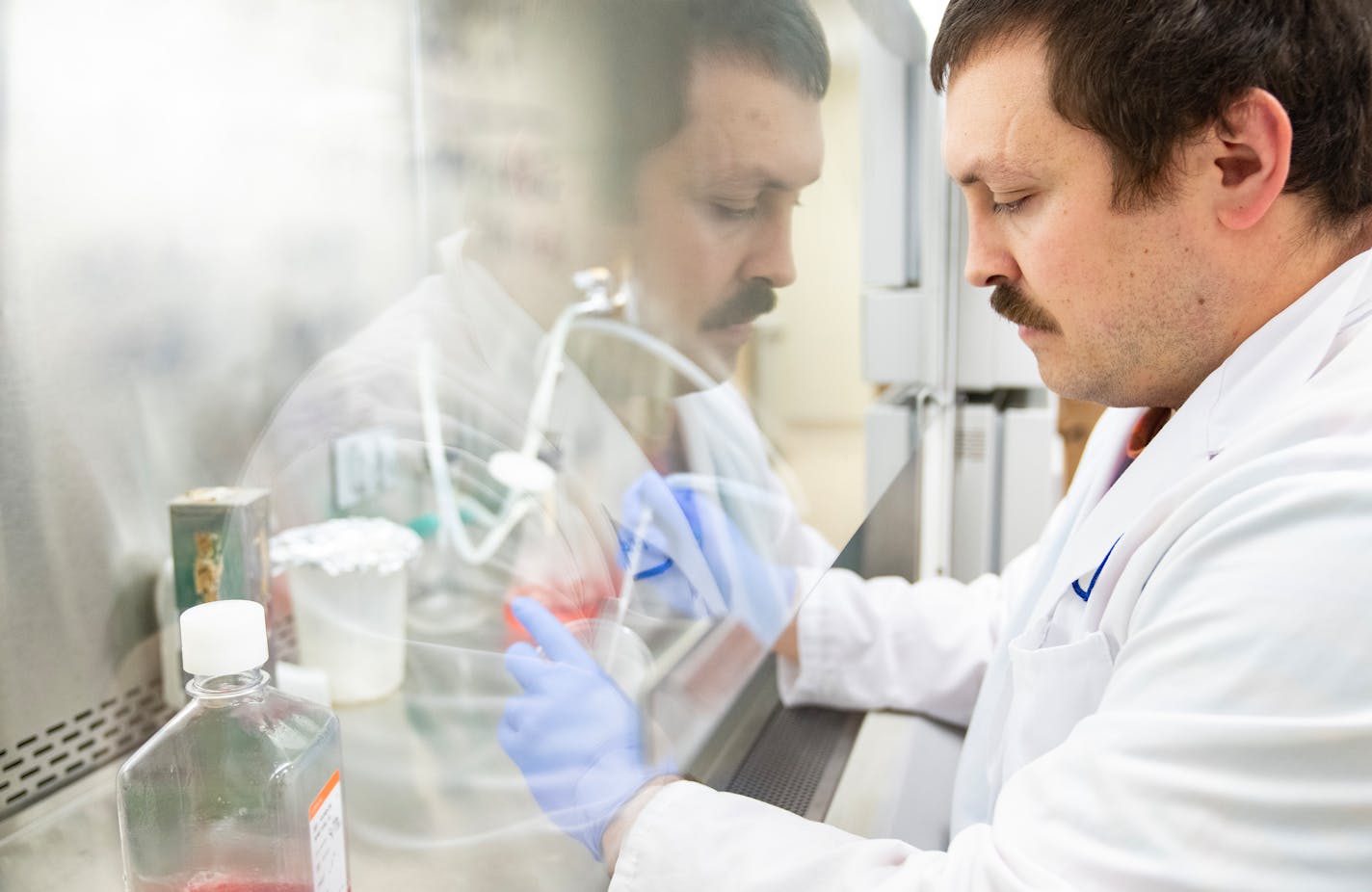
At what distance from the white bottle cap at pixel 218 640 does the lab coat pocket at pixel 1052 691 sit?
2.22 ft

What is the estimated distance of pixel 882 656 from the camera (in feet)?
4.47

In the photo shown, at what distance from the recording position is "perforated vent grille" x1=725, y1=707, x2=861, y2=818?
3.39ft

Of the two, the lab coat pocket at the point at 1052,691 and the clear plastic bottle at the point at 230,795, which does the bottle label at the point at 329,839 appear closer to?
the clear plastic bottle at the point at 230,795

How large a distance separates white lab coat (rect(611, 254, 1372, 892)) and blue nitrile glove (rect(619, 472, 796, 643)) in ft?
0.64

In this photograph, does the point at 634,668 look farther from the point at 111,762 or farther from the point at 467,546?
the point at 111,762

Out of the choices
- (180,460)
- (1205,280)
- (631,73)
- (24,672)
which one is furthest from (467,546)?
(1205,280)

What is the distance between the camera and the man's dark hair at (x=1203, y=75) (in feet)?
2.52

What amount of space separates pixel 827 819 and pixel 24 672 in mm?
790

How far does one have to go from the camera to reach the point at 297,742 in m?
0.64

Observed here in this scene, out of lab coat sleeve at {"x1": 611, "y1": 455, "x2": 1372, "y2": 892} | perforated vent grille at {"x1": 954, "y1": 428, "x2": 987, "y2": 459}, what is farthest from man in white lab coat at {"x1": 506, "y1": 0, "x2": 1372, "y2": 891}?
perforated vent grille at {"x1": 954, "y1": 428, "x2": 987, "y2": 459}

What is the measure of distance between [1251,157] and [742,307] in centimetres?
46

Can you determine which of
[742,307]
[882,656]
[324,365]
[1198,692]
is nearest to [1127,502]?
[1198,692]

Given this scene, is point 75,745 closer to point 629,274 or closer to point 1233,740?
point 629,274

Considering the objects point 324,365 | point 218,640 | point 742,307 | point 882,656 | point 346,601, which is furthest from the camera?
point 882,656
